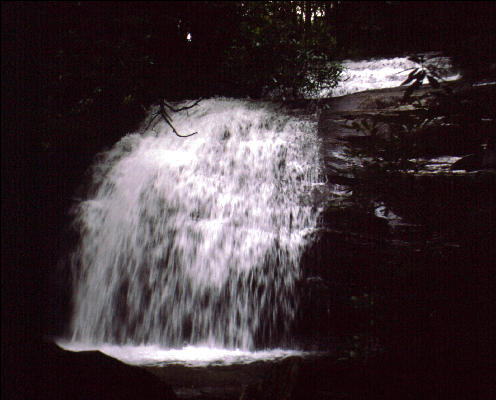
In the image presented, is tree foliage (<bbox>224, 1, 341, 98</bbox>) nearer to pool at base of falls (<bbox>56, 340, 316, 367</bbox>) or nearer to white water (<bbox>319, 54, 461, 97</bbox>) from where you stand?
white water (<bbox>319, 54, 461, 97</bbox>)

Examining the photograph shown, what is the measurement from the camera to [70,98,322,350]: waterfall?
630cm

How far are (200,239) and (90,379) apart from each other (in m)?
4.24

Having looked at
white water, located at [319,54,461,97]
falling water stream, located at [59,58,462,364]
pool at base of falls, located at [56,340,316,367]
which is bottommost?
pool at base of falls, located at [56,340,316,367]

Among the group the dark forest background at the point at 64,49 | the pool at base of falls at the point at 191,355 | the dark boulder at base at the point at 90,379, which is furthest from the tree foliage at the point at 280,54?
the dark boulder at base at the point at 90,379

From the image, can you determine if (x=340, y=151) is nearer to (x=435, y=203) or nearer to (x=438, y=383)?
(x=435, y=203)

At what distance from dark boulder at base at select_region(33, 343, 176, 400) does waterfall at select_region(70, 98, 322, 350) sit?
3.16 metres

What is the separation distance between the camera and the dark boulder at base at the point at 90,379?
250cm

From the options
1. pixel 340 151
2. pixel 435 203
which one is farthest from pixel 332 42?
pixel 435 203

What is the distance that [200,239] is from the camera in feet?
22.7

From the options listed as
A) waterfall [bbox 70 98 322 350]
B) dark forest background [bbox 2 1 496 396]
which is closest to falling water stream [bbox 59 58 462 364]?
waterfall [bbox 70 98 322 350]

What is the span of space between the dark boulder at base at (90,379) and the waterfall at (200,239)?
3162mm

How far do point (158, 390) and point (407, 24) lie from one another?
9.65ft

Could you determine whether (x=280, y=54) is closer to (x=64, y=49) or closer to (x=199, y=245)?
(x=199, y=245)

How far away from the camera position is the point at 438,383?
331cm
